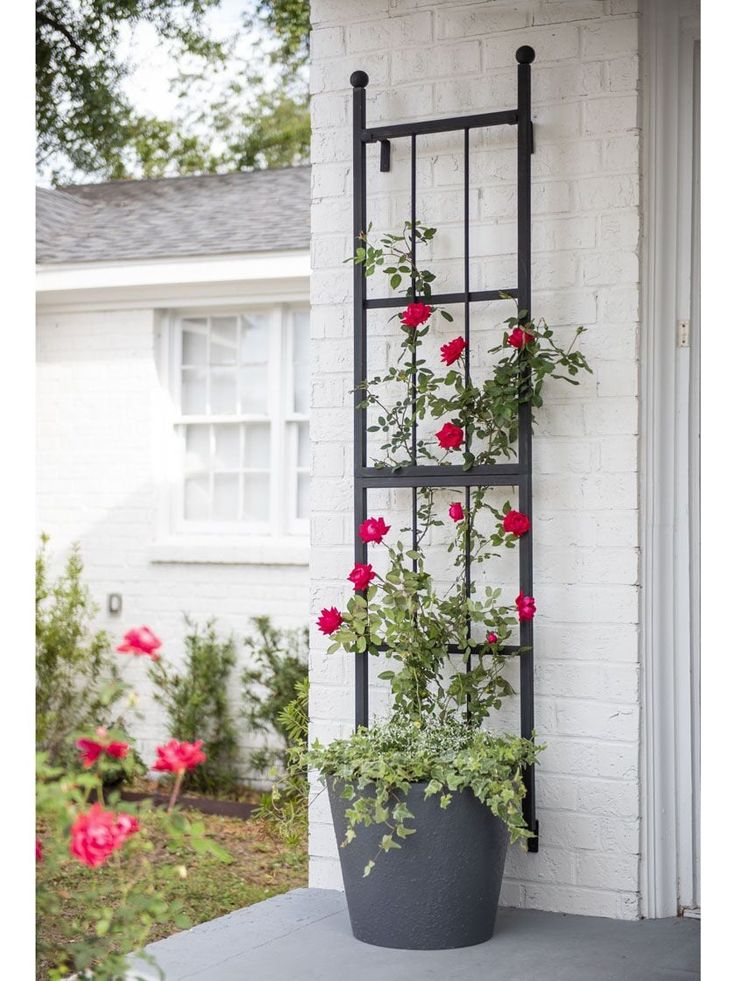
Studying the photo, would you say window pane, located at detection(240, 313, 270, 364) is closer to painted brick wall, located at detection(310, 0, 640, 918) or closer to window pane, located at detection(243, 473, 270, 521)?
window pane, located at detection(243, 473, 270, 521)

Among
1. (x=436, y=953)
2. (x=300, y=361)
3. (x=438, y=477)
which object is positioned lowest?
(x=436, y=953)

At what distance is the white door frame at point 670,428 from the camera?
10.9 feet

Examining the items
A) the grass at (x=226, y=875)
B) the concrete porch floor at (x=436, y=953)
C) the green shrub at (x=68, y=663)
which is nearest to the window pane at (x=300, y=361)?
the green shrub at (x=68, y=663)

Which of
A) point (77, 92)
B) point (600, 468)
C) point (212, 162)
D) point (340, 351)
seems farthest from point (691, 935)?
point (212, 162)

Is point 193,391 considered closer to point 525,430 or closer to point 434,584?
point 434,584

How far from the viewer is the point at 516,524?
3213 mm

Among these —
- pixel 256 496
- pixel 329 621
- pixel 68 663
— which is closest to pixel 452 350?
pixel 329 621

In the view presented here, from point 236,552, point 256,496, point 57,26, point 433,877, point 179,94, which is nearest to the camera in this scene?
point 433,877

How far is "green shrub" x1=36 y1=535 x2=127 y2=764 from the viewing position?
6230 millimetres

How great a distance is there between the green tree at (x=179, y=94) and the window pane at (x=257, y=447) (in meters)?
1.87

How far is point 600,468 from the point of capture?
3322mm

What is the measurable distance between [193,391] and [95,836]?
4976mm

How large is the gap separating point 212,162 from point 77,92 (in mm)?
5030

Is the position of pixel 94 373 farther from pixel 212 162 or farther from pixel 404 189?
pixel 212 162
